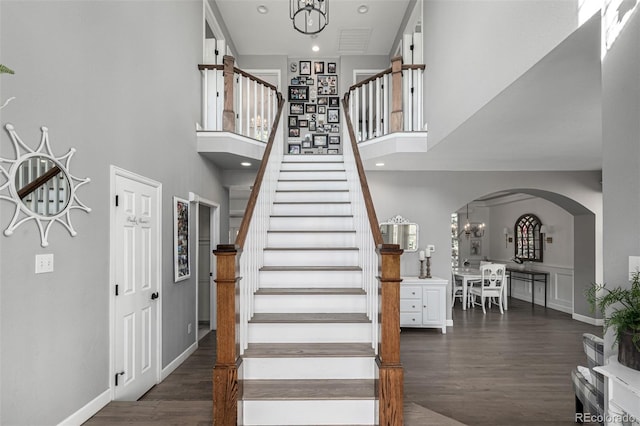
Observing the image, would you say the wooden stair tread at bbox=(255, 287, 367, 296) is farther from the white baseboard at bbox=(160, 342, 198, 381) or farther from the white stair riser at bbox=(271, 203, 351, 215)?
the white baseboard at bbox=(160, 342, 198, 381)

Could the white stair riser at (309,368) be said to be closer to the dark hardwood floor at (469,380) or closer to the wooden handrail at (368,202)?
the dark hardwood floor at (469,380)

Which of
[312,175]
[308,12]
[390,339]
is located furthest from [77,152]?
[308,12]

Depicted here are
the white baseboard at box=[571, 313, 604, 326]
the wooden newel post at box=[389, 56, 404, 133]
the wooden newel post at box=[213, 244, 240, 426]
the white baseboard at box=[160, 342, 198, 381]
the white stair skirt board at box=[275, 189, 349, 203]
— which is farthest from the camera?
the white baseboard at box=[571, 313, 604, 326]

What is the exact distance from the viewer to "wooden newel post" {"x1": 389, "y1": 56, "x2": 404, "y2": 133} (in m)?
4.89

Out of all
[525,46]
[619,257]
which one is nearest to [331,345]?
[619,257]

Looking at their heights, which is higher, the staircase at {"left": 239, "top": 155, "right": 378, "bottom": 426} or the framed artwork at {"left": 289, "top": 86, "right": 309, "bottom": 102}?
the framed artwork at {"left": 289, "top": 86, "right": 309, "bottom": 102}

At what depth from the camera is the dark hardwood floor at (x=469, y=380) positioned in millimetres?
2623

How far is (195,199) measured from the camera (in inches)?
191

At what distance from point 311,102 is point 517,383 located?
20.3ft

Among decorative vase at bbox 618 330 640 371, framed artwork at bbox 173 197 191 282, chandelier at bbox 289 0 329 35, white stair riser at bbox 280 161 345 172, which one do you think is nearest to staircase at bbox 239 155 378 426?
framed artwork at bbox 173 197 191 282

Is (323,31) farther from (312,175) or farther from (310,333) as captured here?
(310,333)

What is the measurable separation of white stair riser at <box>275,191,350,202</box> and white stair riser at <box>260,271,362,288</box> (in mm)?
1510

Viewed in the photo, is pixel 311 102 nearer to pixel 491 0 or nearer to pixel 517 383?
pixel 491 0

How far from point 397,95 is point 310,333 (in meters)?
3.45
